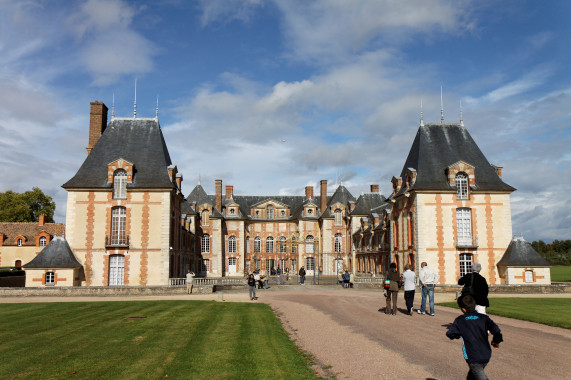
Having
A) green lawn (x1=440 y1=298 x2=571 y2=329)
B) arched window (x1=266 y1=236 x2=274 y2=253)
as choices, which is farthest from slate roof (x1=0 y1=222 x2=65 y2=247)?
green lawn (x1=440 y1=298 x2=571 y2=329)

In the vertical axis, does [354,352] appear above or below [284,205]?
below

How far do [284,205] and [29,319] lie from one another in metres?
47.4

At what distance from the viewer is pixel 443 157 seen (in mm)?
32875

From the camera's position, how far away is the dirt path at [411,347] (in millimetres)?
7523

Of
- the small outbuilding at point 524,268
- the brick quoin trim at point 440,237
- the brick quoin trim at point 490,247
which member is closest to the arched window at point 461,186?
the brick quoin trim at point 440,237

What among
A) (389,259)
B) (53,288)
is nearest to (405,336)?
(53,288)

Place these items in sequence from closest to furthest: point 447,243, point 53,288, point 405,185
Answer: point 53,288
point 447,243
point 405,185

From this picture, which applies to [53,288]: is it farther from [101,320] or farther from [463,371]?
[463,371]

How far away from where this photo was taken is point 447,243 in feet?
101

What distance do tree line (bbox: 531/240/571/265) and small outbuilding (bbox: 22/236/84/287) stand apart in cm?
7209

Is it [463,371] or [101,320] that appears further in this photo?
[101,320]

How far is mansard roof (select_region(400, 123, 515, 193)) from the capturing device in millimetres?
31547

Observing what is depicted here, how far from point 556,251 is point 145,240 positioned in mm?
84541

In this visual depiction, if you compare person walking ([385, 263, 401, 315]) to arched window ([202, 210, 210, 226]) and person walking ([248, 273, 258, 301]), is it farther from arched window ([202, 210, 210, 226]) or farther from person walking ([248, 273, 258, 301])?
arched window ([202, 210, 210, 226])
